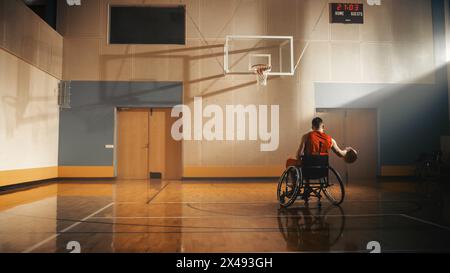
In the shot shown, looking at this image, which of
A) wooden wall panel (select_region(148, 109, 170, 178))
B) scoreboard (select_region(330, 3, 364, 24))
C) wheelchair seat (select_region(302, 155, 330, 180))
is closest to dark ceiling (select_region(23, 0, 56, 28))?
wooden wall panel (select_region(148, 109, 170, 178))

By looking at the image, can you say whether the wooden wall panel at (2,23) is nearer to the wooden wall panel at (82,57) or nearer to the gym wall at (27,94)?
the gym wall at (27,94)

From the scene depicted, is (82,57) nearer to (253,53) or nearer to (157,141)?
(157,141)

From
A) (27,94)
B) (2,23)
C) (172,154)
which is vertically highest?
(2,23)

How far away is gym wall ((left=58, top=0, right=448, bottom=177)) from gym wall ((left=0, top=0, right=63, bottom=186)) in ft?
2.67

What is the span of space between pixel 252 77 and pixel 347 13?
295cm

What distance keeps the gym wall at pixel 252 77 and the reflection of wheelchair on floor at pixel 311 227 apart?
438cm

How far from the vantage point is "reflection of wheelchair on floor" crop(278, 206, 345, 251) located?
2.45 m

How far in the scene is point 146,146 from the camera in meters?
8.48

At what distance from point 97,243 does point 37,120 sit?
5628 mm

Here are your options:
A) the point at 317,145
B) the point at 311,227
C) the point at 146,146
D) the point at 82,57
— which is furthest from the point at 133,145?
the point at 311,227

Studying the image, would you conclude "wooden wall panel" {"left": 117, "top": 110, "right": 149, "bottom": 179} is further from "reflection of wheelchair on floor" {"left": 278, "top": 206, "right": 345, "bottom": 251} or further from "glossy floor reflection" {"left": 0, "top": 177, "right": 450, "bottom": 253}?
"reflection of wheelchair on floor" {"left": 278, "top": 206, "right": 345, "bottom": 251}

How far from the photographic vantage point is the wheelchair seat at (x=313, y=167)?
3.88 m

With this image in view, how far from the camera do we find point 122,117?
852cm
